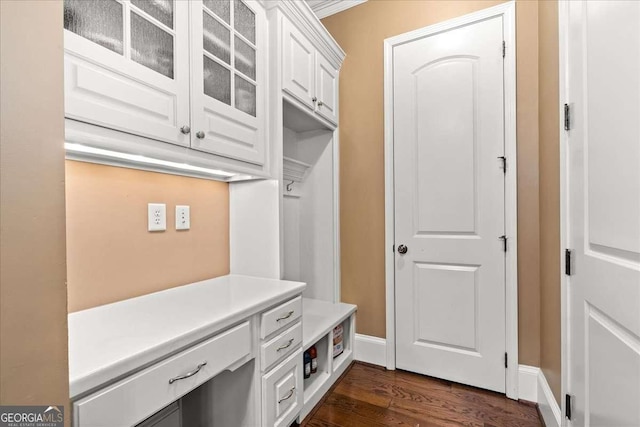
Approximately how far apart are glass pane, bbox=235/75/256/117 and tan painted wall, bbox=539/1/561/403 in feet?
4.83

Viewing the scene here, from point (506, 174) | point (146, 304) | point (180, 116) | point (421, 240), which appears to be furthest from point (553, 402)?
point (180, 116)

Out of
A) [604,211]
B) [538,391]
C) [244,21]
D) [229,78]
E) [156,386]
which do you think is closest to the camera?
[156,386]

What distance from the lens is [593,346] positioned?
105 centimetres

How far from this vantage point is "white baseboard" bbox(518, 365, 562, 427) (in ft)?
4.95

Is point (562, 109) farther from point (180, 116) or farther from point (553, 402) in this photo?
point (180, 116)

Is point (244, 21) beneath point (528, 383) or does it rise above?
above

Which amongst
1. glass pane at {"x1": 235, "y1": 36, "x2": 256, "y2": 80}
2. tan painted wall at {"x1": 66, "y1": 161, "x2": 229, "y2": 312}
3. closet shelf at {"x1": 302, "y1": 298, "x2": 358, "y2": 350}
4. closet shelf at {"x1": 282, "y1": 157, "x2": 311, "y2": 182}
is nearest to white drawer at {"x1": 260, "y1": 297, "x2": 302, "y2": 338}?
closet shelf at {"x1": 302, "y1": 298, "x2": 358, "y2": 350}

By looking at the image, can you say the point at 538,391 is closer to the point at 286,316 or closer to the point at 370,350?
the point at 370,350

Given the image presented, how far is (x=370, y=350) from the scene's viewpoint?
2.29m

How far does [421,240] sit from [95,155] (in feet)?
6.25

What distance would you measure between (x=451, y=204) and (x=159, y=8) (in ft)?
6.17

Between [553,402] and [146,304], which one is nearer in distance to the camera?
[146,304]

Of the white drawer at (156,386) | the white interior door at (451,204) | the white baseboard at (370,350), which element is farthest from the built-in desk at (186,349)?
the white interior door at (451,204)

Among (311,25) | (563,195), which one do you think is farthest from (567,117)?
(311,25)
